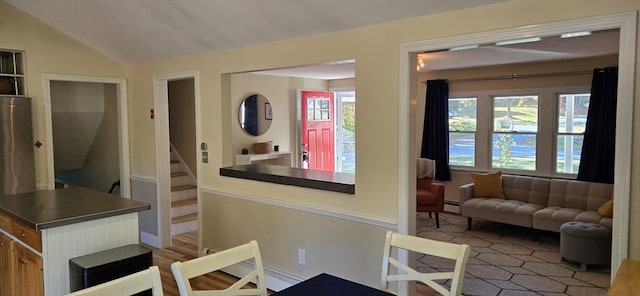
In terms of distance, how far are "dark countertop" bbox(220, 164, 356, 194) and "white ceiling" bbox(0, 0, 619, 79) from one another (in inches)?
44.4

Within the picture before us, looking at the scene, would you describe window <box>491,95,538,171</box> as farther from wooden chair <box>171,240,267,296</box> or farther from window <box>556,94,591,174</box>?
wooden chair <box>171,240,267,296</box>

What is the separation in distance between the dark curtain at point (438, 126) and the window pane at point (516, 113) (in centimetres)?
71

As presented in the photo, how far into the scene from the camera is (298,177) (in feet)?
11.6

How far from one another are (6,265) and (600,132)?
20.2ft

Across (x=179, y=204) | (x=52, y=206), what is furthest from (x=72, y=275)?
(x=179, y=204)

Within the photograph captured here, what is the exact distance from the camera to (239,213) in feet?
13.4

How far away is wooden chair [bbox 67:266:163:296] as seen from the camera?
1454 millimetres

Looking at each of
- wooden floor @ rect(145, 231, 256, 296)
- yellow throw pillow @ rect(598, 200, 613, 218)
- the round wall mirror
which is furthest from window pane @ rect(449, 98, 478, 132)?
wooden floor @ rect(145, 231, 256, 296)

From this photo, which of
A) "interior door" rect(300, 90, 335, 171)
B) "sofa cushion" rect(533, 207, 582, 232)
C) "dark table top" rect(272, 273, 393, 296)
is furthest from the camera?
"interior door" rect(300, 90, 335, 171)

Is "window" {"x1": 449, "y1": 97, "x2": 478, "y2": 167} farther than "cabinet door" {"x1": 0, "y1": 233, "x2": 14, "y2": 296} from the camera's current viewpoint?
Yes

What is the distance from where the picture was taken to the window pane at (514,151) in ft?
19.9

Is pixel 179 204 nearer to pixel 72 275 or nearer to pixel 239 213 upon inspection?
pixel 239 213

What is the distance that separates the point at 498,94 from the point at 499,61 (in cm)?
73

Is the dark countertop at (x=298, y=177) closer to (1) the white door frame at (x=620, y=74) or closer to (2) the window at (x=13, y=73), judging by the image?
(1) the white door frame at (x=620, y=74)
